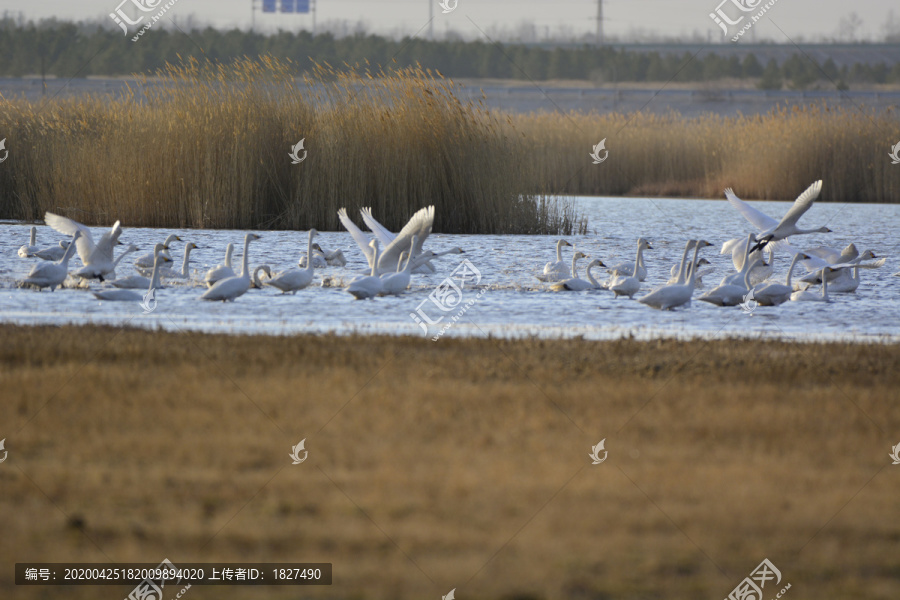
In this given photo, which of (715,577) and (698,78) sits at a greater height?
(698,78)

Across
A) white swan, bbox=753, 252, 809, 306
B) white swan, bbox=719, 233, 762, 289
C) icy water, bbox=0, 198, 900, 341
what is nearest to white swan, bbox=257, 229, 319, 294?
icy water, bbox=0, 198, 900, 341

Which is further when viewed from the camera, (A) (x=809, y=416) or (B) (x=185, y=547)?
(A) (x=809, y=416)

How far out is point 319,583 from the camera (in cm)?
344

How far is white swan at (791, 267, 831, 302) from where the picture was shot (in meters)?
10.4

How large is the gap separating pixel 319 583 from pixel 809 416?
3.19 metres

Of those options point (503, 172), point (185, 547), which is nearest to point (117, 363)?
point (185, 547)

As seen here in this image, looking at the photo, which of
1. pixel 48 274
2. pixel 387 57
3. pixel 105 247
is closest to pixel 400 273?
pixel 105 247

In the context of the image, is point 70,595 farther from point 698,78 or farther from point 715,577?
point 698,78

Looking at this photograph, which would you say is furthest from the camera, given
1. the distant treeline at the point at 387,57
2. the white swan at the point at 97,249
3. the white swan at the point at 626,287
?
the distant treeline at the point at 387,57

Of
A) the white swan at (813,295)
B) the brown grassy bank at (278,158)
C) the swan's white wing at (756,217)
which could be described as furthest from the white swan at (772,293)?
the brown grassy bank at (278,158)

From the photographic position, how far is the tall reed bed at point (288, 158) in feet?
51.0

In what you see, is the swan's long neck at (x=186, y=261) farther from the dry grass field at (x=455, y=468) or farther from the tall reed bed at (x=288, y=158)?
the tall reed bed at (x=288, y=158)

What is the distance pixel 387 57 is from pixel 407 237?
45859 millimetres

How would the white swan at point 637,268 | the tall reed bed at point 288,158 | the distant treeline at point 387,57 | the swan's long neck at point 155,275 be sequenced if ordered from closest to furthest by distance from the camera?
the swan's long neck at point 155,275 < the white swan at point 637,268 < the tall reed bed at point 288,158 < the distant treeline at point 387,57
